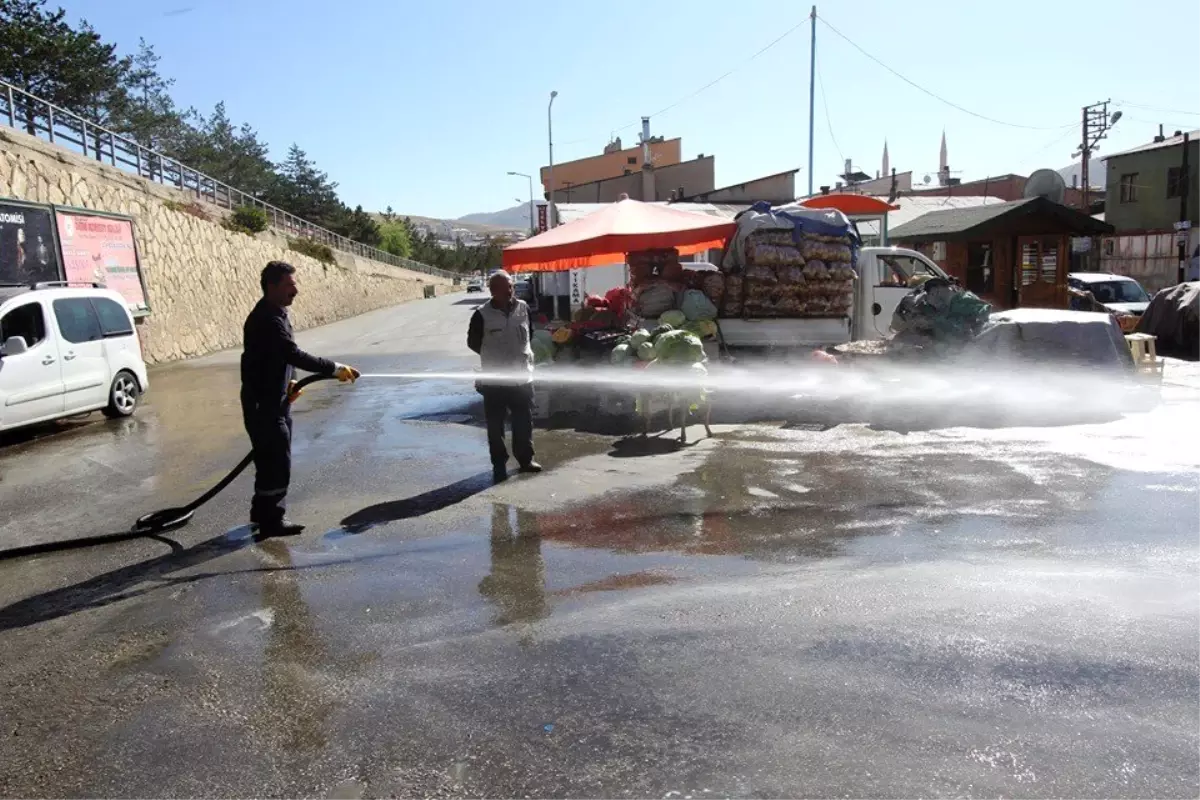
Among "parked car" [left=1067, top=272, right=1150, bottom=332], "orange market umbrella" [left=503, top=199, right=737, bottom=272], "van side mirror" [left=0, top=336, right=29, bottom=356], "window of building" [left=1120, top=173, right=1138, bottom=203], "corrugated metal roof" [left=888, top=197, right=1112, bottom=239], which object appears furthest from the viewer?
"window of building" [left=1120, top=173, right=1138, bottom=203]

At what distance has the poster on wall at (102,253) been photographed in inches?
634

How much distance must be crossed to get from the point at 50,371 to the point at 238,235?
868 inches

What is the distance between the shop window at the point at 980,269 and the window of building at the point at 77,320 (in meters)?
20.4

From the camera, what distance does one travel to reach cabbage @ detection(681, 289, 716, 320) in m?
11.5

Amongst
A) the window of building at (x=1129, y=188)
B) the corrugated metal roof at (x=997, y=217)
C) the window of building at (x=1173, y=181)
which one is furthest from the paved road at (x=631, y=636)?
the window of building at (x=1129, y=188)

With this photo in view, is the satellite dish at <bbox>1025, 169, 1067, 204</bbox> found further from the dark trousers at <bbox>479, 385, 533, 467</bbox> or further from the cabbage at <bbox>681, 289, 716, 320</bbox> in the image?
the dark trousers at <bbox>479, 385, 533, 467</bbox>

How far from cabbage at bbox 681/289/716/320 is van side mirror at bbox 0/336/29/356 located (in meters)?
→ 7.45

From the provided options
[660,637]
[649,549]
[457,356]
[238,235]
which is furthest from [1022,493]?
[238,235]

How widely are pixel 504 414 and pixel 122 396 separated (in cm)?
710

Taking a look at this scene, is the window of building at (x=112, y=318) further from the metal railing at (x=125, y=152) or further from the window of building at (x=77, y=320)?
the metal railing at (x=125, y=152)

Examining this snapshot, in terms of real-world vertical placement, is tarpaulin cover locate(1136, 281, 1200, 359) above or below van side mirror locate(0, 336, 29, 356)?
below

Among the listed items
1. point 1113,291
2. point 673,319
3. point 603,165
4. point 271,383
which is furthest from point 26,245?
point 603,165

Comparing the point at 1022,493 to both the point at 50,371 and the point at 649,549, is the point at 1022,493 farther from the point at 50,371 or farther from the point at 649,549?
the point at 50,371

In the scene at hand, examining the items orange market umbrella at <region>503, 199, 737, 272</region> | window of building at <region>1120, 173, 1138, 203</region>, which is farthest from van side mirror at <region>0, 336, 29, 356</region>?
window of building at <region>1120, 173, 1138, 203</region>
